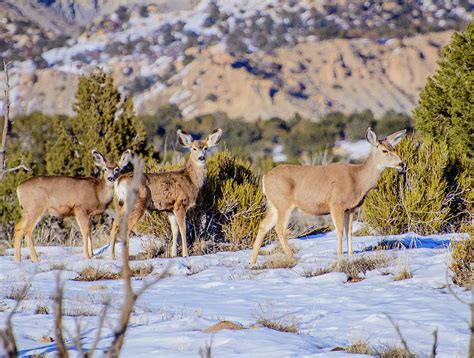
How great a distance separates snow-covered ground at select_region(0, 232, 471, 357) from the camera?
250 inches

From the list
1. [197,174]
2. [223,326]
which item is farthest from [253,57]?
[223,326]

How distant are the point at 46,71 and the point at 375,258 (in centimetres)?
7676

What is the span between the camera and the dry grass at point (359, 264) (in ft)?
32.6

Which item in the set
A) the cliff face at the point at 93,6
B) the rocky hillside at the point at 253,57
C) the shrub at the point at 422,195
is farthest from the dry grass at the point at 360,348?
the cliff face at the point at 93,6

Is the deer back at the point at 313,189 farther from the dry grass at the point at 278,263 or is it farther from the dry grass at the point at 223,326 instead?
the dry grass at the point at 223,326

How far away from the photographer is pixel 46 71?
8344cm

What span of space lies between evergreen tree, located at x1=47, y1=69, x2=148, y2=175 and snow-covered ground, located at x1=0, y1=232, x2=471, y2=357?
798cm

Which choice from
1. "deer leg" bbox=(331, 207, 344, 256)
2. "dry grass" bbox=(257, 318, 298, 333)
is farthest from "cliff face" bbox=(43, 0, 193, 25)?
"dry grass" bbox=(257, 318, 298, 333)

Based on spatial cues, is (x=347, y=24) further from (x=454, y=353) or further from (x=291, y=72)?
(x=454, y=353)

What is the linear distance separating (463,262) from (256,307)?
2371 millimetres

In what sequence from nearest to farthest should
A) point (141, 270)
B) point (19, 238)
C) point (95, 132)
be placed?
point (141, 270)
point (19, 238)
point (95, 132)

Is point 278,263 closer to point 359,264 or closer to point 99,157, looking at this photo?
point 359,264

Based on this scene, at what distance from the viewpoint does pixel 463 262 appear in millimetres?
8898

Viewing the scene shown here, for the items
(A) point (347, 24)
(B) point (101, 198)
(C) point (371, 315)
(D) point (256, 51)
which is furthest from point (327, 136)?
(C) point (371, 315)
